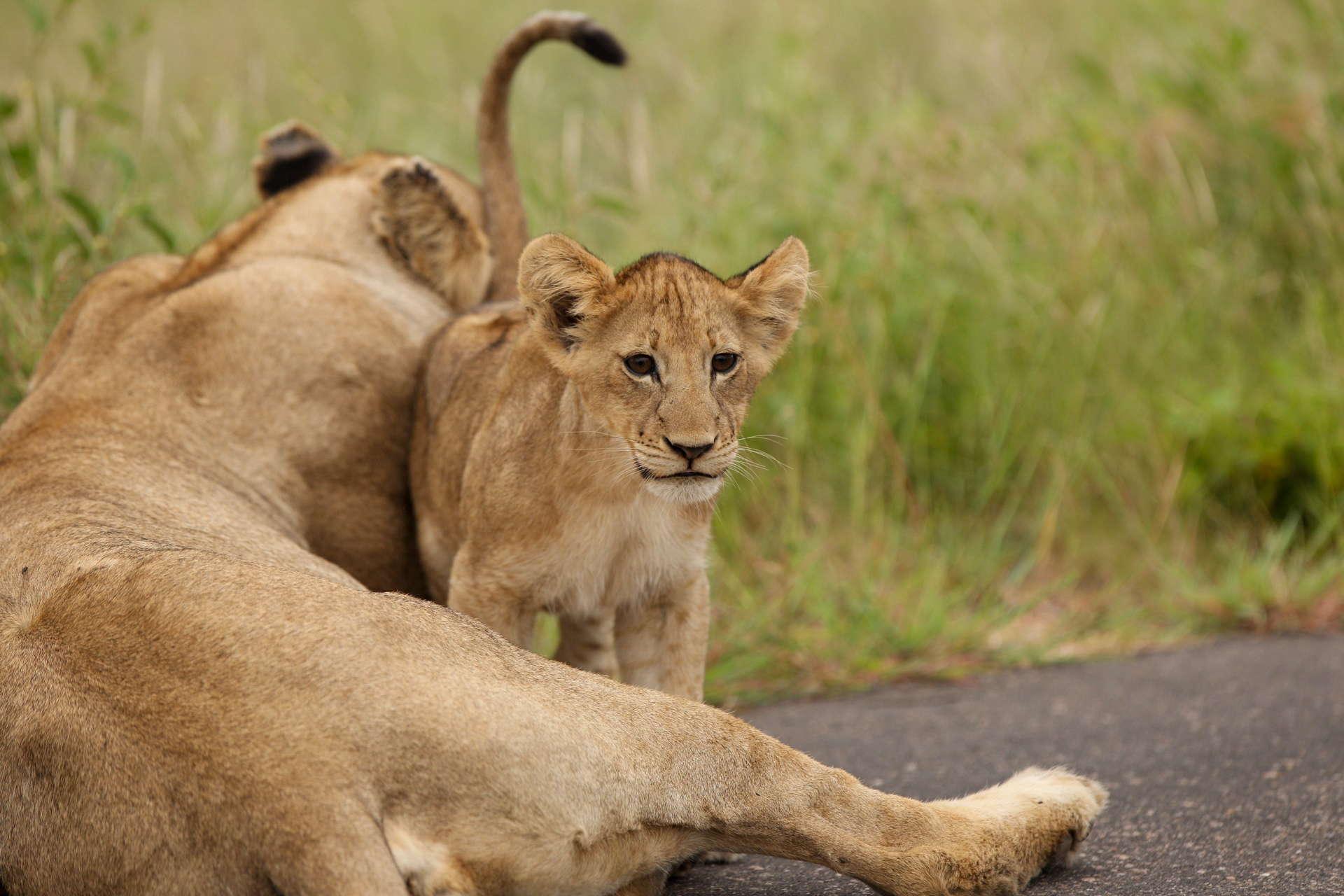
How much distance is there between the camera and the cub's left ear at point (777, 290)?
3.81 m

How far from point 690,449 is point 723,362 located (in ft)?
1.00

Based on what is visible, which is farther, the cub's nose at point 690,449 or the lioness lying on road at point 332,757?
the cub's nose at point 690,449

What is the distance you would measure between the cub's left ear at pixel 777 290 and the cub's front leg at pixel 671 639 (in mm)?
628

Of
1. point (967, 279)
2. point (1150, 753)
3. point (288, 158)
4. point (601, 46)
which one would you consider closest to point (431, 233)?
point (288, 158)

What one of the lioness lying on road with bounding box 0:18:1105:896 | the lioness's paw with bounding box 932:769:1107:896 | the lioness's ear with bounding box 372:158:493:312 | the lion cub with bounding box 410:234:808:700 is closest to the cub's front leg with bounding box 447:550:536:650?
the lion cub with bounding box 410:234:808:700

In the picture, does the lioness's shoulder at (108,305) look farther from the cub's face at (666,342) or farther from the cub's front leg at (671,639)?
the cub's front leg at (671,639)

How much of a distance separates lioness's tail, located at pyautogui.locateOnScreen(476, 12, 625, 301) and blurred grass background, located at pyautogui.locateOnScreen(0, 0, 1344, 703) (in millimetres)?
627

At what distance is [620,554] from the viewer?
3760 millimetres

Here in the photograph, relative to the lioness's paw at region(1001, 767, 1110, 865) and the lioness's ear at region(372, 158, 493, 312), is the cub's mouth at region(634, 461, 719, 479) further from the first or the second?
the lioness's ear at region(372, 158, 493, 312)

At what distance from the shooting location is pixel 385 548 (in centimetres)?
448

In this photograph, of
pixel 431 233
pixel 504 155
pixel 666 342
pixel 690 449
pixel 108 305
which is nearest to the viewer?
pixel 690 449

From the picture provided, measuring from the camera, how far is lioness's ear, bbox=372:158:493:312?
4.93 m

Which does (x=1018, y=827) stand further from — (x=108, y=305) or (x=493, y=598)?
(x=108, y=305)

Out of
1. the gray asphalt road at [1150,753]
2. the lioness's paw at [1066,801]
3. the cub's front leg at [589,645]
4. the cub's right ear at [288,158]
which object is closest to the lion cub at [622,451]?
the cub's front leg at [589,645]
